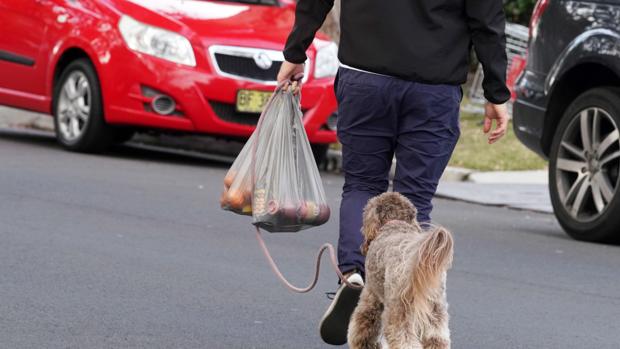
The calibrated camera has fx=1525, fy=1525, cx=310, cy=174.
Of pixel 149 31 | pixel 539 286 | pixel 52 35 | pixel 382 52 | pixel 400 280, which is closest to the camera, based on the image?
pixel 400 280

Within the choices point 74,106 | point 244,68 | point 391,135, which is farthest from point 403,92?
point 74,106

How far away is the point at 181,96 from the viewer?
1192 centimetres

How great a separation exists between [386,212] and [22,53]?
8667mm

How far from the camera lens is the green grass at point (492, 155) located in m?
14.1

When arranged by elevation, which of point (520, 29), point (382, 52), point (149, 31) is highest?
point (382, 52)

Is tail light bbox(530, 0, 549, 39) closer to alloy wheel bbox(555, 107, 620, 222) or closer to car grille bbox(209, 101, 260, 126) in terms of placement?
alloy wheel bbox(555, 107, 620, 222)

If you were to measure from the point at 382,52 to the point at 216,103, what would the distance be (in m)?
6.95

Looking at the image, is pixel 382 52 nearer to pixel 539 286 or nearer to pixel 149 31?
pixel 539 286

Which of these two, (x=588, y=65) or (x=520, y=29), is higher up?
(x=588, y=65)

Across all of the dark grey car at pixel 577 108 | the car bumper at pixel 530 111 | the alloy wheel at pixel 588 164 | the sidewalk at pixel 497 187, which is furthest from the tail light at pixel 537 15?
the sidewalk at pixel 497 187

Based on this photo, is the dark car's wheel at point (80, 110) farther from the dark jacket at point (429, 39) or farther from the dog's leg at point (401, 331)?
the dog's leg at point (401, 331)

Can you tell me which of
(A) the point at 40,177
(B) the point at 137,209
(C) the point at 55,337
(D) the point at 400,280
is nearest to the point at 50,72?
(A) the point at 40,177

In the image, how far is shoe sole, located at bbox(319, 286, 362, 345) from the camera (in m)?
5.32

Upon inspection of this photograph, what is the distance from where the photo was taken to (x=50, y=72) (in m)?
12.8
